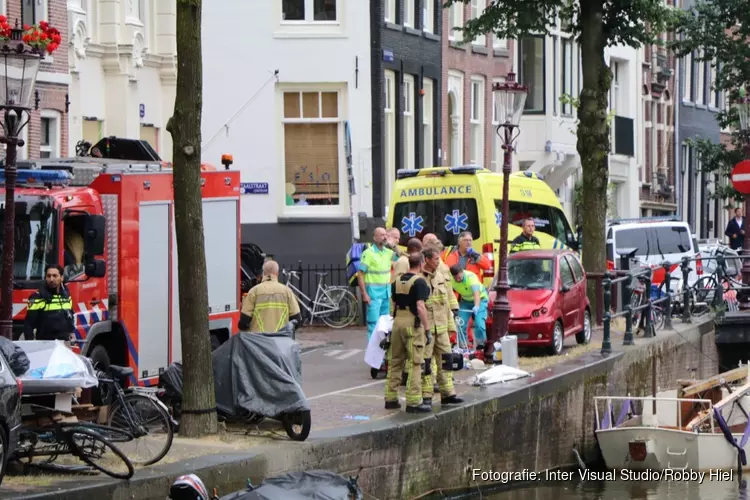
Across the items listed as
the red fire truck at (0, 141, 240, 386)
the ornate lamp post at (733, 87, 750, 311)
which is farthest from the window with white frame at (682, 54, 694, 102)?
the red fire truck at (0, 141, 240, 386)

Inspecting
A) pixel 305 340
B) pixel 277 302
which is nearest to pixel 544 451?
pixel 277 302

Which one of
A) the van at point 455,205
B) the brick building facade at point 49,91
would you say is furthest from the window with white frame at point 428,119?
the brick building facade at point 49,91

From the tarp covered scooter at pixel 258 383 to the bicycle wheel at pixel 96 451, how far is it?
8.50 ft

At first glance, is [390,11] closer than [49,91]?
No

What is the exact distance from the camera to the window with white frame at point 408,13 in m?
36.9

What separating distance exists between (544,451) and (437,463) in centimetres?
380

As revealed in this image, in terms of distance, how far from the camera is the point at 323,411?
56.2ft

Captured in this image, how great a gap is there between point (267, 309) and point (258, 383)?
2.52 meters

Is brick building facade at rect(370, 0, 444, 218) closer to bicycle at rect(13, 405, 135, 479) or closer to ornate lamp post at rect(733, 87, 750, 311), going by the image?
ornate lamp post at rect(733, 87, 750, 311)

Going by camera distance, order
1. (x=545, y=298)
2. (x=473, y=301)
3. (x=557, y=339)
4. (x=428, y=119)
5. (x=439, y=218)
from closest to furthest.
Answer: (x=473, y=301) < (x=545, y=298) < (x=557, y=339) < (x=439, y=218) < (x=428, y=119)

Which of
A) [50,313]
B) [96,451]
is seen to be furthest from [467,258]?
[96,451]

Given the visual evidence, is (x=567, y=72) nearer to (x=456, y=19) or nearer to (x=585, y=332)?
(x=456, y=19)

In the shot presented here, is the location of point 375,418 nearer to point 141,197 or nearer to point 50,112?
point 141,197

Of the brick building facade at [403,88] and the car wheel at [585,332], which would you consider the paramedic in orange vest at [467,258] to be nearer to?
the car wheel at [585,332]
